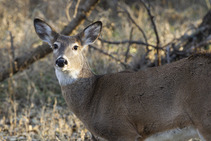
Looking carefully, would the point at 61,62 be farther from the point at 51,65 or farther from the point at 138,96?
the point at 51,65

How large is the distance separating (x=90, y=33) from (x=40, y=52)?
7.04 feet

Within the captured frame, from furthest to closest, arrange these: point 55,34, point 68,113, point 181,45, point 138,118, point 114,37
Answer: point 114,37
point 181,45
point 68,113
point 55,34
point 138,118

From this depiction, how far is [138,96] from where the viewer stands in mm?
4695

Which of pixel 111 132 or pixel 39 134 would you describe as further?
pixel 39 134

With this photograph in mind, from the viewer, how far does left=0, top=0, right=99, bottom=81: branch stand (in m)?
7.43

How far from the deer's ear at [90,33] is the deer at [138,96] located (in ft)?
0.85

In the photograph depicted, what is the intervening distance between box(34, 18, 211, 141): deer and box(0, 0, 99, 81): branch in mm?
1970

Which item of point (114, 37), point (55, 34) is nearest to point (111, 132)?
point (55, 34)

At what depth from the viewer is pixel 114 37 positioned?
10328 millimetres

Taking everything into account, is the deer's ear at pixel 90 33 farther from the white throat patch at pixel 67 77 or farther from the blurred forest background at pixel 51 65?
the blurred forest background at pixel 51 65

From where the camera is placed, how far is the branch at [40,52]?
7.43 m

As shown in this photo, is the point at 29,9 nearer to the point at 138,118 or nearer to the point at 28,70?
the point at 28,70

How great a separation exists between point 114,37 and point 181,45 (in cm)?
261

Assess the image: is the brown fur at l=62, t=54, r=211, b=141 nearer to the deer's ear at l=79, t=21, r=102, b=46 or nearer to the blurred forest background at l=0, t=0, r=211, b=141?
the deer's ear at l=79, t=21, r=102, b=46
